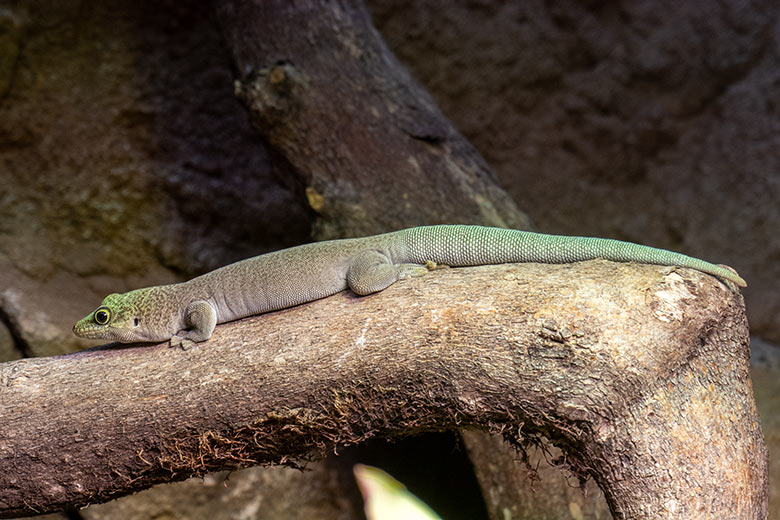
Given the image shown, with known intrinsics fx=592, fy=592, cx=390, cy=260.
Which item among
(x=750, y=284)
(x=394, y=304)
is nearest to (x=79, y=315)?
(x=394, y=304)

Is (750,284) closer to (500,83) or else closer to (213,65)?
(500,83)

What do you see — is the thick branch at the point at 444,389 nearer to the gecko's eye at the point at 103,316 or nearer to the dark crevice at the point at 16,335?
the gecko's eye at the point at 103,316

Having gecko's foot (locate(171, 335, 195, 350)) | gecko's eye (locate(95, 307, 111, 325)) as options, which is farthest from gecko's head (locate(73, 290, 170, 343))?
gecko's foot (locate(171, 335, 195, 350))

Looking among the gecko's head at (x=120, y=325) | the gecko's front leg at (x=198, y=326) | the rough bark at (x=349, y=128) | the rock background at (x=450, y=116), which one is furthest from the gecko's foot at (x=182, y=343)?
the rock background at (x=450, y=116)

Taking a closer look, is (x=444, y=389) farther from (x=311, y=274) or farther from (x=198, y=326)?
(x=198, y=326)

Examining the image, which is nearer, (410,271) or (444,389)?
(444,389)

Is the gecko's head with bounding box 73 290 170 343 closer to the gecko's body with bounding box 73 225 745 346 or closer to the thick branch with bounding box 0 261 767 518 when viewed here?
the gecko's body with bounding box 73 225 745 346

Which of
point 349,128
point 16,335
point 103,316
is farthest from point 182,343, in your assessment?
point 16,335
